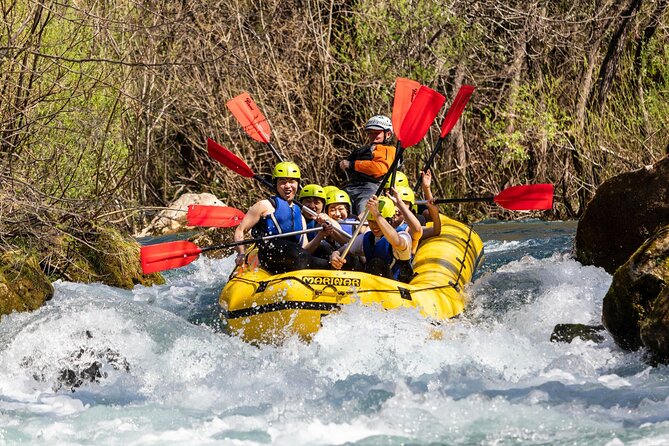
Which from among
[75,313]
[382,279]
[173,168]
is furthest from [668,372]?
[173,168]

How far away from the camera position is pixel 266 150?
11531 millimetres

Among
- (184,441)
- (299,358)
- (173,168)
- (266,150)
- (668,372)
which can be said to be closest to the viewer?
(184,441)

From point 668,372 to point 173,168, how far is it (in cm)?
848

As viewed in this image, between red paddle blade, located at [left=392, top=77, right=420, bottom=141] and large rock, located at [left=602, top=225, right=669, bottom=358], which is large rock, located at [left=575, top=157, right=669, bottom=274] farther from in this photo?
large rock, located at [left=602, top=225, right=669, bottom=358]

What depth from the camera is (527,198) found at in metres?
8.25

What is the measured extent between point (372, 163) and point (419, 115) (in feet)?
4.40

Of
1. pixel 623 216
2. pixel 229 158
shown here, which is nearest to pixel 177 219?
→ pixel 229 158

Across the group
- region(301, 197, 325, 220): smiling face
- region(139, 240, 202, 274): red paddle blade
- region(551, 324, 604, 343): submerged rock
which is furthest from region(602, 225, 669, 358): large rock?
region(139, 240, 202, 274): red paddle blade

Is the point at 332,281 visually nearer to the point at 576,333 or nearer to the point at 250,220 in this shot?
the point at 250,220

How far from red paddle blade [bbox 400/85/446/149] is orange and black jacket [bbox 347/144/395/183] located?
1.25 metres

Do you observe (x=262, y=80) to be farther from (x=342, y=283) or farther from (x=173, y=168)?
(x=342, y=283)

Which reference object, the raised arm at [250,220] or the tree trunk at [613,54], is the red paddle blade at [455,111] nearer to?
the raised arm at [250,220]

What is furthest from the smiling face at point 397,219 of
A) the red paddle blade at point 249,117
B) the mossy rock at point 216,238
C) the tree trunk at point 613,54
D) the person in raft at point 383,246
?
the tree trunk at point 613,54

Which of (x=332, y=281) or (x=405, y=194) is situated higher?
(x=405, y=194)
